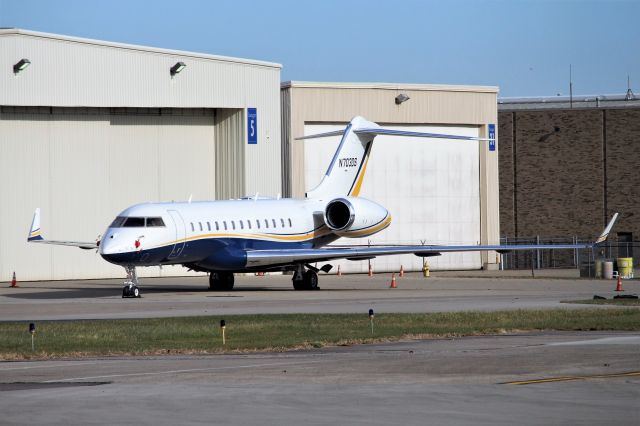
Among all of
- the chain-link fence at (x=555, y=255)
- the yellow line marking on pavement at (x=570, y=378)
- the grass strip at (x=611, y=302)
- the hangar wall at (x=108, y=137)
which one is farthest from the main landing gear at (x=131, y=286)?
the chain-link fence at (x=555, y=255)

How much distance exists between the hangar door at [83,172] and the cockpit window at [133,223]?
14102mm

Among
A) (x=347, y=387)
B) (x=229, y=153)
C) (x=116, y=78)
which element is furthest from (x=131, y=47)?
(x=347, y=387)

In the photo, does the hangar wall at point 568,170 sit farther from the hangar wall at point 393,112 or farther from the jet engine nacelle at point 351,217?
the jet engine nacelle at point 351,217

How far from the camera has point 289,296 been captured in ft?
128

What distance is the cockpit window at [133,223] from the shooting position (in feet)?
127

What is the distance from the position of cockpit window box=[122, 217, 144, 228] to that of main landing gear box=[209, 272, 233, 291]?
18.5 ft

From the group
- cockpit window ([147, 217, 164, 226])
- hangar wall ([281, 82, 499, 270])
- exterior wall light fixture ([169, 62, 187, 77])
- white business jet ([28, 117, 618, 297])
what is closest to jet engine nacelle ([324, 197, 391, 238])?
white business jet ([28, 117, 618, 297])

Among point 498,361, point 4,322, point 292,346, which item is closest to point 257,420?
point 498,361

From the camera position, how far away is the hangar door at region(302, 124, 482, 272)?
2366 inches

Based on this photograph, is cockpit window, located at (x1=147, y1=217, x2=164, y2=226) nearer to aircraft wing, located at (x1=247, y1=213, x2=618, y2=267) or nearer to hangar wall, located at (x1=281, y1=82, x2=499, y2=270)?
aircraft wing, located at (x1=247, y1=213, x2=618, y2=267)

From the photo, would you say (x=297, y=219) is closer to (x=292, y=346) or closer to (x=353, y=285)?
(x=353, y=285)

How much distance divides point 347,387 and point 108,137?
39.7 m

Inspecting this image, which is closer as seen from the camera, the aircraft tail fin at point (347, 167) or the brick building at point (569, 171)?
the aircraft tail fin at point (347, 167)

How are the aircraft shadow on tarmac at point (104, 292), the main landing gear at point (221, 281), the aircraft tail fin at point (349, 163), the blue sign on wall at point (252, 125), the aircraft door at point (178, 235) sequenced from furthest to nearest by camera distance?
the blue sign on wall at point (252, 125), the aircraft tail fin at point (349, 163), the main landing gear at point (221, 281), the aircraft shadow on tarmac at point (104, 292), the aircraft door at point (178, 235)
